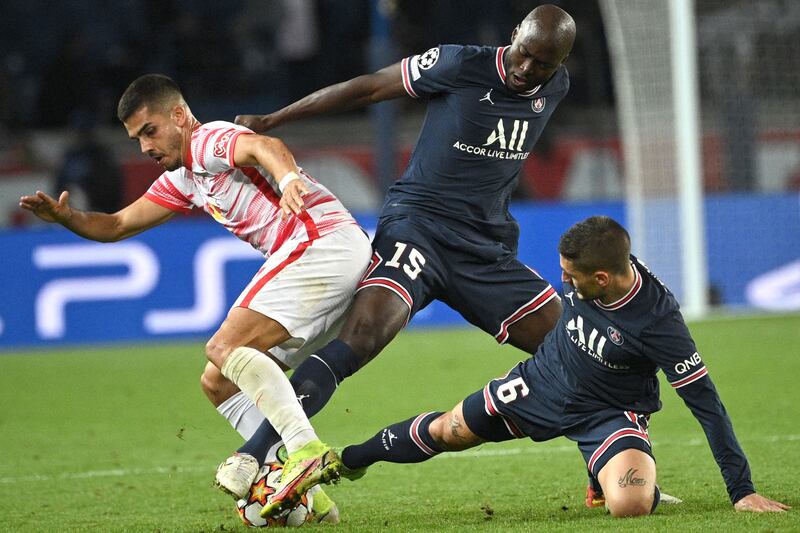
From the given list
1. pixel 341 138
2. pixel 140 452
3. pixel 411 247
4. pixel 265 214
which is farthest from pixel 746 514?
pixel 341 138

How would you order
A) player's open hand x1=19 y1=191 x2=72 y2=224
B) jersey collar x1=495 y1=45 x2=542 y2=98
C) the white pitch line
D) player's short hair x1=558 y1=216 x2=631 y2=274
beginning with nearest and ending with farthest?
player's short hair x1=558 y1=216 x2=631 y2=274 → player's open hand x1=19 y1=191 x2=72 y2=224 → jersey collar x1=495 y1=45 x2=542 y2=98 → the white pitch line

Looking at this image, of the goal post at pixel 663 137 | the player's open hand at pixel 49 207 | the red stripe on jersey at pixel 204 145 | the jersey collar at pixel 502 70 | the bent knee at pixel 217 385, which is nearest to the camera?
the red stripe on jersey at pixel 204 145

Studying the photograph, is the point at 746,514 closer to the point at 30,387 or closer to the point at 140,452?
the point at 140,452

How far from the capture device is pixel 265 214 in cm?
521

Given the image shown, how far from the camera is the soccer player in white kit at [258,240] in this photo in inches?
185

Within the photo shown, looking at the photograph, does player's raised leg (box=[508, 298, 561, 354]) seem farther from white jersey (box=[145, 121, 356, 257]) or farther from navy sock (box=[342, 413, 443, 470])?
white jersey (box=[145, 121, 356, 257])

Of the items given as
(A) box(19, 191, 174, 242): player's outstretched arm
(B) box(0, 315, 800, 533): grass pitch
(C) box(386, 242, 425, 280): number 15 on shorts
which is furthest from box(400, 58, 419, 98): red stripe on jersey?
(B) box(0, 315, 800, 533): grass pitch

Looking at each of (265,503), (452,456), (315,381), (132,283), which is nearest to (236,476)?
(265,503)

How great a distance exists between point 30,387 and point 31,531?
217 inches

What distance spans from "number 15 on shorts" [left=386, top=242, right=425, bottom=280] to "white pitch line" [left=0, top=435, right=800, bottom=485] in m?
1.57

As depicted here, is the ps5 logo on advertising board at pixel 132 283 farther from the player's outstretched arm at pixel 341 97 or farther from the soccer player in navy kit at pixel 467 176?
the player's outstretched arm at pixel 341 97

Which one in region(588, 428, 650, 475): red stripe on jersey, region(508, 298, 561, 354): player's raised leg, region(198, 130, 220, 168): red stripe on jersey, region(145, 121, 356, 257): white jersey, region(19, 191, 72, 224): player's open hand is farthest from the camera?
region(508, 298, 561, 354): player's raised leg

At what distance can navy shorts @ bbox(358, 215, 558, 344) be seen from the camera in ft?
17.9

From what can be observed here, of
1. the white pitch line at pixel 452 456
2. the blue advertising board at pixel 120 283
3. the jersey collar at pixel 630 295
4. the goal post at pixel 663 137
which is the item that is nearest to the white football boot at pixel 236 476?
the jersey collar at pixel 630 295
